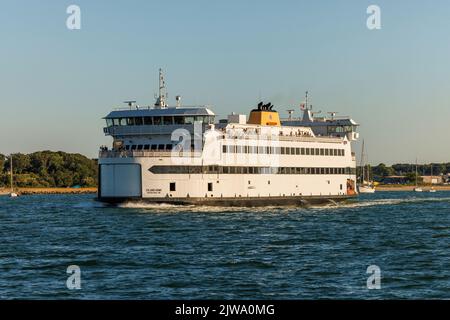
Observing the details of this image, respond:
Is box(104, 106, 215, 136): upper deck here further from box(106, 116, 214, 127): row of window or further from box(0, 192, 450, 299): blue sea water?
box(0, 192, 450, 299): blue sea water

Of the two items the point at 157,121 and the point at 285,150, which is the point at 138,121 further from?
the point at 285,150

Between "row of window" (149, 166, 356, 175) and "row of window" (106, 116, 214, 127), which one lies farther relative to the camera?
"row of window" (106, 116, 214, 127)

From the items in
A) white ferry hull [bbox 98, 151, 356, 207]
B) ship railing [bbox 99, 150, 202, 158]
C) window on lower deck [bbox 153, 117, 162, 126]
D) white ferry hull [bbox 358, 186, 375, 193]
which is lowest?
white ferry hull [bbox 358, 186, 375, 193]

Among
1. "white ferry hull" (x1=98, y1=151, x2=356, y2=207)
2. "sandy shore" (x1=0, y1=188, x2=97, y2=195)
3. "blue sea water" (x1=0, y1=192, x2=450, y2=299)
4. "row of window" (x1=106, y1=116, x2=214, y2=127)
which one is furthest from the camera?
"sandy shore" (x1=0, y1=188, x2=97, y2=195)

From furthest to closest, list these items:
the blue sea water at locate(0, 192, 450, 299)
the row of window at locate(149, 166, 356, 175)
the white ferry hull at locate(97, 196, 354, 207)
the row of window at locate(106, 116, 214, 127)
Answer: the row of window at locate(106, 116, 214, 127) < the row of window at locate(149, 166, 356, 175) < the white ferry hull at locate(97, 196, 354, 207) < the blue sea water at locate(0, 192, 450, 299)

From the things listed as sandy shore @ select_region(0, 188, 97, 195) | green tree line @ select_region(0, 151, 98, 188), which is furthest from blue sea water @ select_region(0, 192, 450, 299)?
green tree line @ select_region(0, 151, 98, 188)

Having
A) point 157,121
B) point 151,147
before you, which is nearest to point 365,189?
point 157,121

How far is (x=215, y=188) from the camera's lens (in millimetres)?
62000

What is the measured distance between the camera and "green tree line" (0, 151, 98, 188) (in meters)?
165

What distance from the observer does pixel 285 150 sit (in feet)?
228

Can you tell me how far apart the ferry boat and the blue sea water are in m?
5.30

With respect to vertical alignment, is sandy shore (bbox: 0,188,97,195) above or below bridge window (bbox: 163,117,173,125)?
below

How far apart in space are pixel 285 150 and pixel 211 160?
406 inches
